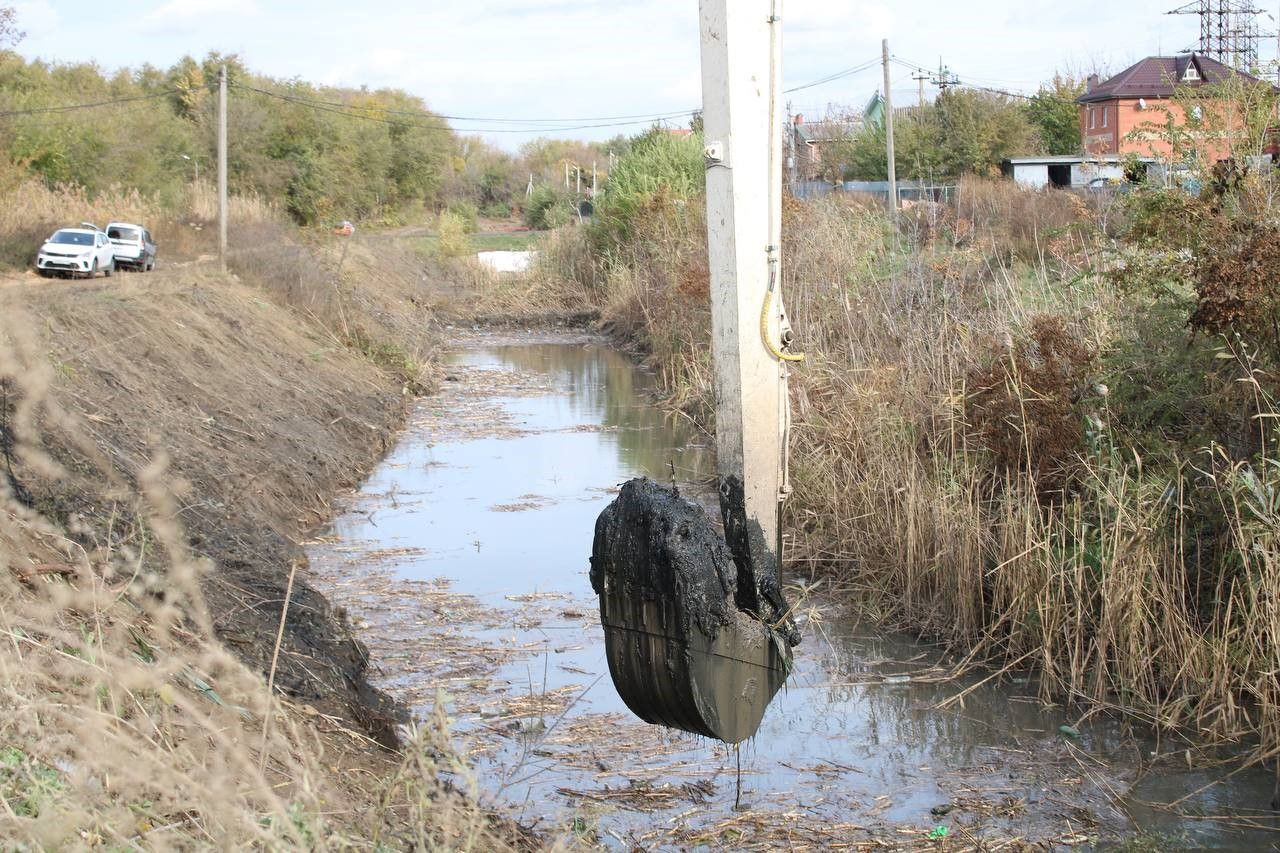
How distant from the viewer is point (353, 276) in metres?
26.0

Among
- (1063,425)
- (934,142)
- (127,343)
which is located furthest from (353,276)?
(934,142)

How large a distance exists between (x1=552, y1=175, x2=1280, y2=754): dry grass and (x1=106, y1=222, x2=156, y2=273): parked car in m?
18.4

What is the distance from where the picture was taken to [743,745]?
21.9 ft

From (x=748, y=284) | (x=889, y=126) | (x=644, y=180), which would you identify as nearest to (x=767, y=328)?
(x=748, y=284)

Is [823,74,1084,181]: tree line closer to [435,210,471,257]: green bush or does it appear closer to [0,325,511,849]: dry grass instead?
[435,210,471,257]: green bush

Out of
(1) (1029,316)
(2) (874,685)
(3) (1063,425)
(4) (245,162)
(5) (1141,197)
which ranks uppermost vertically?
(4) (245,162)

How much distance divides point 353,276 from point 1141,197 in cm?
2043

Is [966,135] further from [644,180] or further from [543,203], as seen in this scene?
[644,180]

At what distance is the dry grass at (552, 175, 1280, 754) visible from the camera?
21.7 ft

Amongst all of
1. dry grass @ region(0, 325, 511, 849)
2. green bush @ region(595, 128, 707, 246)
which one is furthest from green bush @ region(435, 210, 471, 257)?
dry grass @ region(0, 325, 511, 849)

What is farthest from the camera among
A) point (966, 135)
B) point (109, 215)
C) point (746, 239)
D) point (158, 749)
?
point (966, 135)

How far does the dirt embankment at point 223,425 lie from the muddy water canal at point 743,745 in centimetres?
59

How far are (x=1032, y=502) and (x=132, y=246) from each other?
2337 cm

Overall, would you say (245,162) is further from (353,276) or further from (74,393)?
(74,393)
